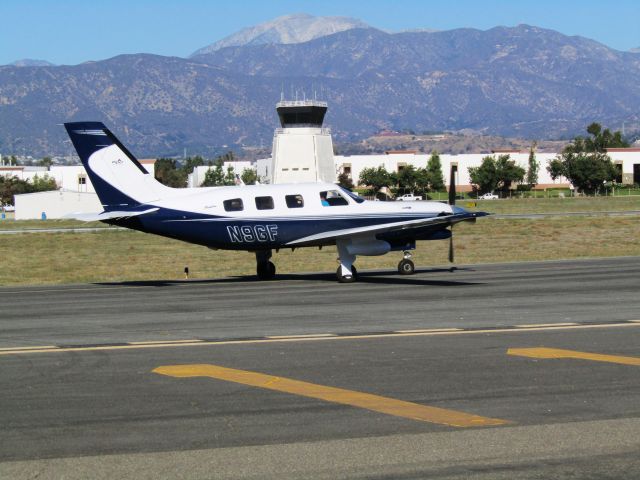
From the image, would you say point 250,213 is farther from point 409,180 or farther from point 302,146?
point 409,180

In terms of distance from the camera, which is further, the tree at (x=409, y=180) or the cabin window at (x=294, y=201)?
the tree at (x=409, y=180)

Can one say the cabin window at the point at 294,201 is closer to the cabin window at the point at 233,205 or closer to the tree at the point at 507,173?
the cabin window at the point at 233,205

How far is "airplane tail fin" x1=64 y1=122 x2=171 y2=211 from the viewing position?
94.5 ft

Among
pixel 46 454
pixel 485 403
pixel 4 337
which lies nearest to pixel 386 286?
pixel 4 337

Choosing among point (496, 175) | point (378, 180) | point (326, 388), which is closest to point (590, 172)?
point (496, 175)

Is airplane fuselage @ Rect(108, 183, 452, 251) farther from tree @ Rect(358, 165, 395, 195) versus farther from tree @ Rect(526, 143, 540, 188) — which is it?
tree @ Rect(526, 143, 540, 188)

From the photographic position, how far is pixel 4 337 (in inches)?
742

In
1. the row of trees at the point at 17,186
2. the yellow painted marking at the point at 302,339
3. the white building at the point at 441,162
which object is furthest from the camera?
the white building at the point at 441,162

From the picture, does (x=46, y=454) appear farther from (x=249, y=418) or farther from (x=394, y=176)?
(x=394, y=176)

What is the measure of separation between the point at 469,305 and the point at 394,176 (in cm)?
13617

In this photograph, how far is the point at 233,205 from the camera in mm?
29141

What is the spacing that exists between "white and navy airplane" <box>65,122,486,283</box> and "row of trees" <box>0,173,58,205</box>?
494ft

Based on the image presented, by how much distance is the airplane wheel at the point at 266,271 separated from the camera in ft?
103

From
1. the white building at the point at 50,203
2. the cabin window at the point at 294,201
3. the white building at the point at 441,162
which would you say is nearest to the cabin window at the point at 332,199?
the cabin window at the point at 294,201
